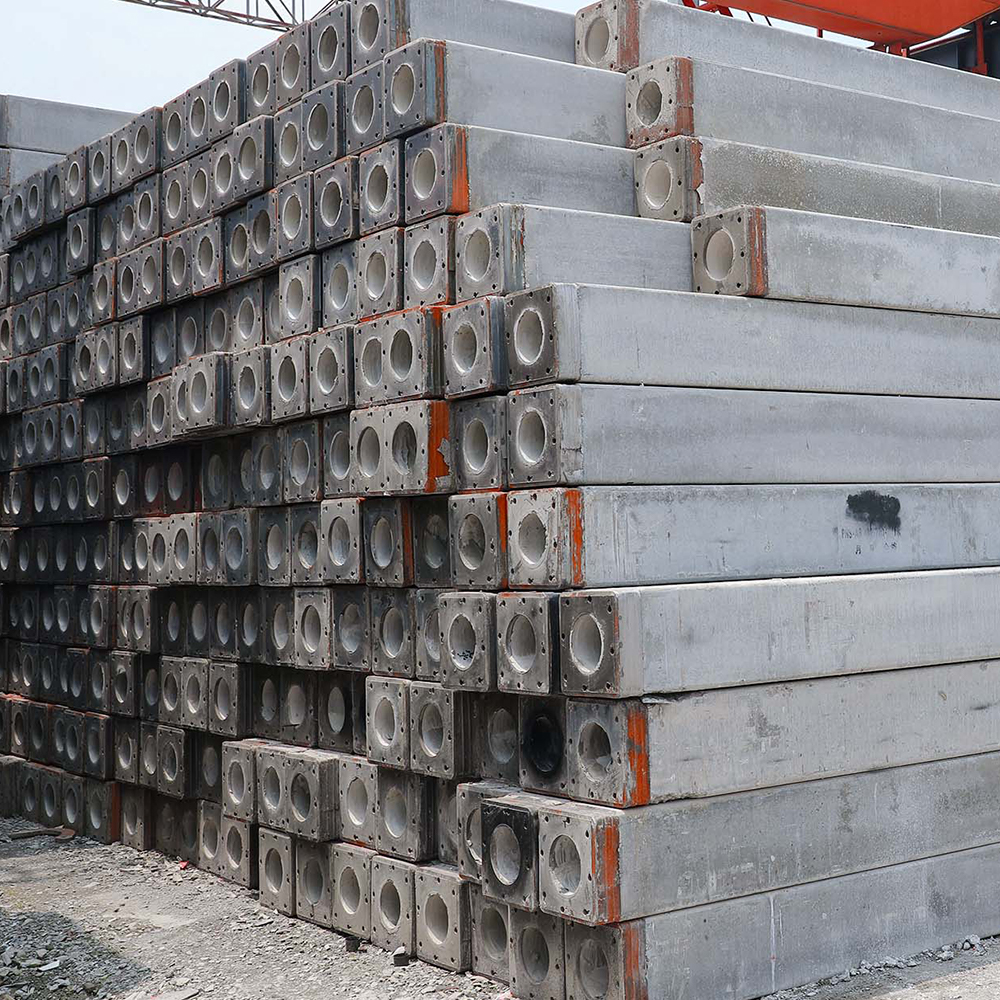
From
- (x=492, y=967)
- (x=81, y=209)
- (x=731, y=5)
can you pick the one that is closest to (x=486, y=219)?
(x=492, y=967)

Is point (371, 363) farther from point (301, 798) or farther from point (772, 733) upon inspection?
point (772, 733)

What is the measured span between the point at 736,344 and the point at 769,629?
4.12 ft

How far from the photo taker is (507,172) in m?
6.82

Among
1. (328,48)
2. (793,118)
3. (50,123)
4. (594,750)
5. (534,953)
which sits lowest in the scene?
(534,953)

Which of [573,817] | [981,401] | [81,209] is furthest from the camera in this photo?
[81,209]

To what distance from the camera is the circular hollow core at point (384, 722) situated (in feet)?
23.2

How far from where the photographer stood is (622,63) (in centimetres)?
742

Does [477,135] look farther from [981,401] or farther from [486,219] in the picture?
[981,401]

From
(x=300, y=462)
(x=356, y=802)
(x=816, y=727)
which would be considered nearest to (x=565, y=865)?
(x=816, y=727)

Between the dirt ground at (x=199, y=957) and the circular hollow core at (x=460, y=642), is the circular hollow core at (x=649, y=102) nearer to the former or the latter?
the circular hollow core at (x=460, y=642)

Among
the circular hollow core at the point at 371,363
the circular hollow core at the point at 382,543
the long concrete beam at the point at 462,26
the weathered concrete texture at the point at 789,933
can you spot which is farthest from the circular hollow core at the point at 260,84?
the weathered concrete texture at the point at 789,933

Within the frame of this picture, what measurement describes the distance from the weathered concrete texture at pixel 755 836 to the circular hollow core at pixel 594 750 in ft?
0.50

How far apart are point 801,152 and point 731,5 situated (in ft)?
19.3

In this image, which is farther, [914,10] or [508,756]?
[914,10]
